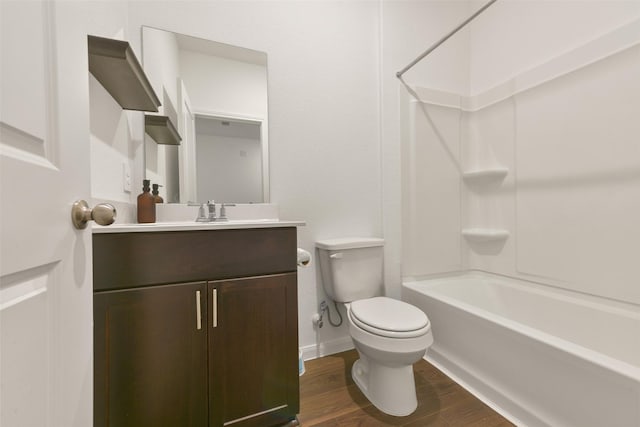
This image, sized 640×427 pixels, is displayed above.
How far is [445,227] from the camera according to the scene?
206 centimetres

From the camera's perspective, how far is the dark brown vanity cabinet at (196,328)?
869mm

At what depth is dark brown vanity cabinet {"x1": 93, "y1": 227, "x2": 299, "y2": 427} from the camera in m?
0.87

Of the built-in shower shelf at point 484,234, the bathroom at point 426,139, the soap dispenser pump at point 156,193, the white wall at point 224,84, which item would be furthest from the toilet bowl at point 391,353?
the white wall at point 224,84

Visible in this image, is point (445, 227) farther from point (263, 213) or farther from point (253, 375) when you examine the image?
point (253, 375)

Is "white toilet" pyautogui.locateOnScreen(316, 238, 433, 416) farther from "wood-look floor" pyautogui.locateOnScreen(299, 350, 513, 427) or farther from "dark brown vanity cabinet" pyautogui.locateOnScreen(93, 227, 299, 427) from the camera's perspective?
"dark brown vanity cabinet" pyautogui.locateOnScreen(93, 227, 299, 427)

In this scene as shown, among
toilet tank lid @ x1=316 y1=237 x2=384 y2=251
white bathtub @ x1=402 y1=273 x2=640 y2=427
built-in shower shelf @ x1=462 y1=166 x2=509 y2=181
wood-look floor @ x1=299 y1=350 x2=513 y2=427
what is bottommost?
wood-look floor @ x1=299 y1=350 x2=513 y2=427

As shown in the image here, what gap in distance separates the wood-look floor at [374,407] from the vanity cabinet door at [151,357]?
566mm

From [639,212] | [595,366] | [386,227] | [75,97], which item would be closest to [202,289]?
[75,97]

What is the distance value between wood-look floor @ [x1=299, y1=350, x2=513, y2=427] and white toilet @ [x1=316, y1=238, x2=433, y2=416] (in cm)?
5

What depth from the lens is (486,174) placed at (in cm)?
198

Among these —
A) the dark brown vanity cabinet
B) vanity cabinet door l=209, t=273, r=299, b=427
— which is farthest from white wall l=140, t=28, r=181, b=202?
vanity cabinet door l=209, t=273, r=299, b=427

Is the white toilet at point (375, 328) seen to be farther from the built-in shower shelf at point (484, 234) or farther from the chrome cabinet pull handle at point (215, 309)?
the built-in shower shelf at point (484, 234)

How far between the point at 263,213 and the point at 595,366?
1561mm

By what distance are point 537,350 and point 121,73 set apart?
2.01 metres
